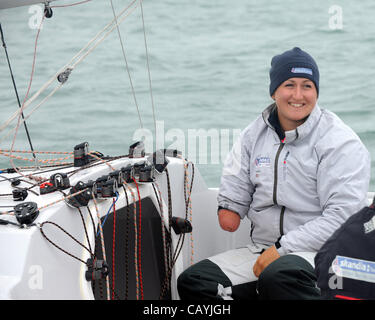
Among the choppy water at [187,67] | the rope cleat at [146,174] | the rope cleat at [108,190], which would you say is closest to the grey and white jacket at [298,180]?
the rope cleat at [146,174]

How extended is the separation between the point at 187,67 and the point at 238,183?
720 cm

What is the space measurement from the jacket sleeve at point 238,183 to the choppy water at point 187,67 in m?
3.70

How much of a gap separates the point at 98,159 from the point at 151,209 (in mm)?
280

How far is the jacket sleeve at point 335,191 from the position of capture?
1664 millimetres

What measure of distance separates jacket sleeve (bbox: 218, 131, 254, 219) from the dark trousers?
0.25 metres

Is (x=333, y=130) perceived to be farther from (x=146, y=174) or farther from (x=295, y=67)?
(x=146, y=174)

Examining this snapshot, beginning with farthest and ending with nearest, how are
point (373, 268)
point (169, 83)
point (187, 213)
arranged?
point (169, 83) < point (187, 213) < point (373, 268)

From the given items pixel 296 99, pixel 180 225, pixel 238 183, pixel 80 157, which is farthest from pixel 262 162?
pixel 80 157

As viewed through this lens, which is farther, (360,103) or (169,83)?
(169,83)

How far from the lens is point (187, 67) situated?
9008 mm

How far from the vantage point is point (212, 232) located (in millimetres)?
2344

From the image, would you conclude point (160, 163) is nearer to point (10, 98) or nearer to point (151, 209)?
point (151, 209)

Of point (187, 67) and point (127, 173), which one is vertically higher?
point (187, 67)
